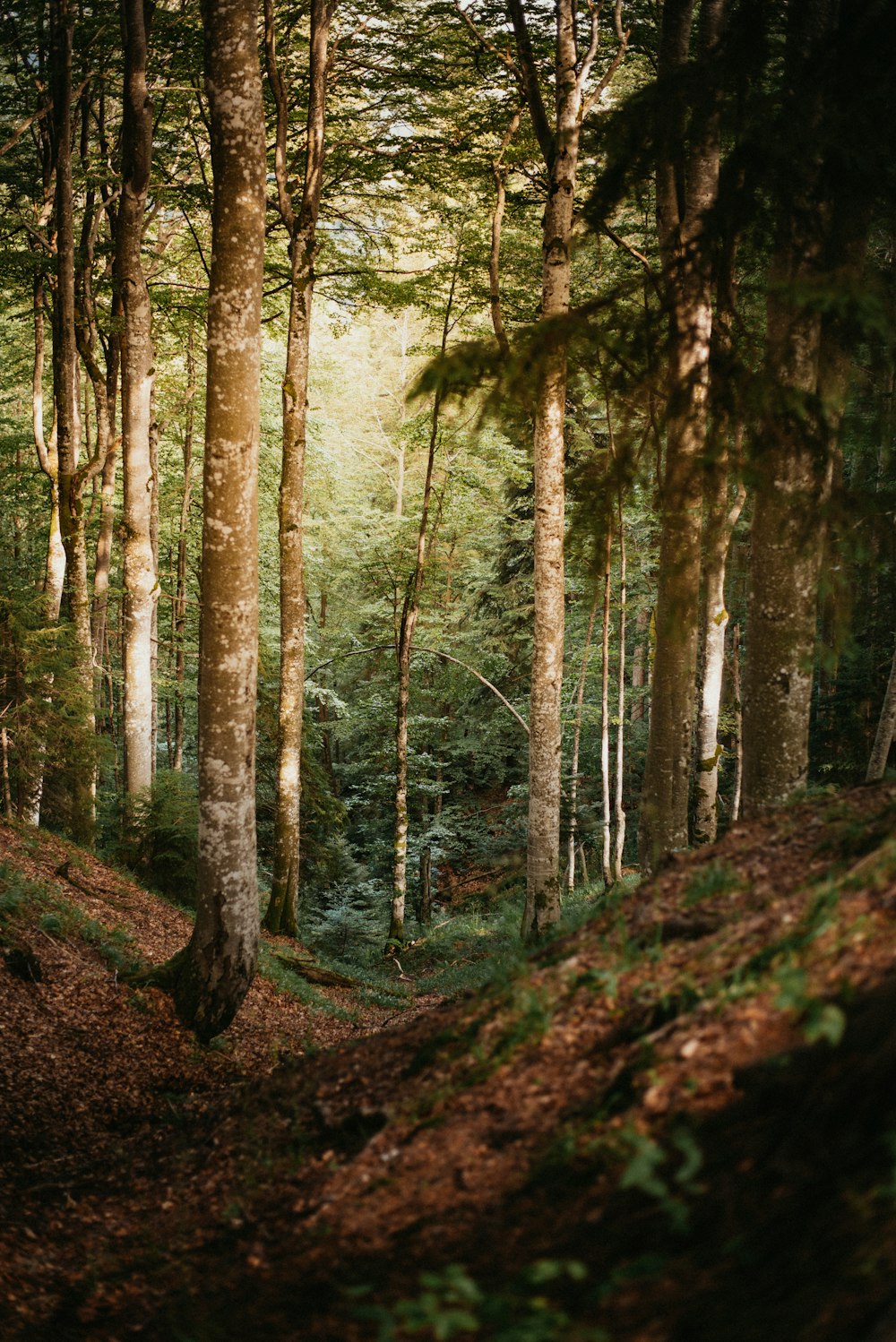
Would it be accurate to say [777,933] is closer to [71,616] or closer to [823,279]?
[823,279]

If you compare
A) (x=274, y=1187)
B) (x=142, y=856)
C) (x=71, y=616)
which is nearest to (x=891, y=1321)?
(x=274, y=1187)

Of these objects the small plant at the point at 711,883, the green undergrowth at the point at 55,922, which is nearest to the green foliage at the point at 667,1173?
the small plant at the point at 711,883

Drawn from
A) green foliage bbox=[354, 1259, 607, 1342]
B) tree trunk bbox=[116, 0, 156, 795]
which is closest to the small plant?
green foliage bbox=[354, 1259, 607, 1342]

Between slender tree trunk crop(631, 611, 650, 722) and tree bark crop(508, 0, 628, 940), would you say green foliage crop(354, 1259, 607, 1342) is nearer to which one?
tree bark crop(508, 0, 628, 940)

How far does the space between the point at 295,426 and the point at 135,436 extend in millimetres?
2607

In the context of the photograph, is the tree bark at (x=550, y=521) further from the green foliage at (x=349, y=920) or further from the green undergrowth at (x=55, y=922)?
the green foliage at (x=349, y=920)

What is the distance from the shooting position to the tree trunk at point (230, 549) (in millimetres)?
6301

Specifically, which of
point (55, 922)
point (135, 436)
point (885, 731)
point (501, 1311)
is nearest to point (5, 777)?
point (55, 922)

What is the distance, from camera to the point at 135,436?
40.8 ft

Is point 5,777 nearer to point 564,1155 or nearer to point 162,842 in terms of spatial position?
point 162,842

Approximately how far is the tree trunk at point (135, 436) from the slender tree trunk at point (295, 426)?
6.73ft

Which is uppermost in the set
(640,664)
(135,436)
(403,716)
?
(135,436)

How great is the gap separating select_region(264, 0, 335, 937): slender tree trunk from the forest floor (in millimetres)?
6507

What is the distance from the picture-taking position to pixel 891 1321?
164 cm
